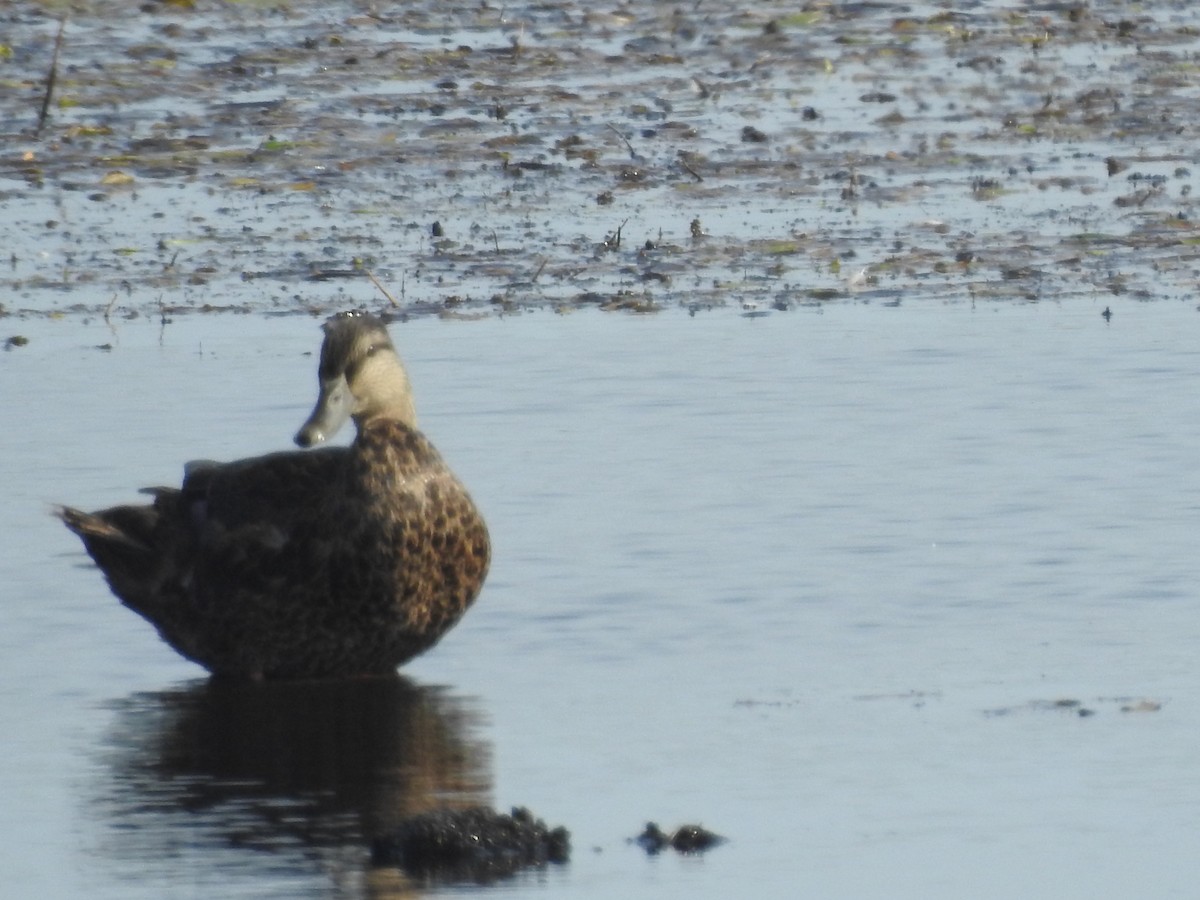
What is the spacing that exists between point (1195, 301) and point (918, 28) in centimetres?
891

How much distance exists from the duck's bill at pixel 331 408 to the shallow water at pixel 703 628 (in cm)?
68

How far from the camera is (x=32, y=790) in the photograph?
275 inches

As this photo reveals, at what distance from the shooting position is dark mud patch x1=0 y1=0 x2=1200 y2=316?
13.6 m

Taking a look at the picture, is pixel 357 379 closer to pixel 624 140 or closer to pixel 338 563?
pixel 338 563

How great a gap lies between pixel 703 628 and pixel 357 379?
116 centimetres

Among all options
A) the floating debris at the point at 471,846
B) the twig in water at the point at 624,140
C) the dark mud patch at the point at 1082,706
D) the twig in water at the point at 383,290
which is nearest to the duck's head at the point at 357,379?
the dark mud patch at the point at 1082,706

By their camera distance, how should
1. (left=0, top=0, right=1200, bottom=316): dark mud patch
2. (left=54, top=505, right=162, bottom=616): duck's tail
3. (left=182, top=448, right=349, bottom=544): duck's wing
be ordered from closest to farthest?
(left=182, top=448, right=349, bottom=544): duck's wing
(left=54, top=505, right=162, bottom=616): duck's tail
(left=0, top=0, right=1200, bottom=316): dark mud patch

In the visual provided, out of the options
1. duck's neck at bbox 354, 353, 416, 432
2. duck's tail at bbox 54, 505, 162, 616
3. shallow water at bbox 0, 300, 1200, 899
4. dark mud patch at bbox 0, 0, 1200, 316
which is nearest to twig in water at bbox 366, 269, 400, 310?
dark mud patch at bbox 0, 0, 1200, 316

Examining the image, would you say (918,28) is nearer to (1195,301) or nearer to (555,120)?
(555,120)

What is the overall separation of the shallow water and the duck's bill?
2.22 ft

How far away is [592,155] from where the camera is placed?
16.7 metres

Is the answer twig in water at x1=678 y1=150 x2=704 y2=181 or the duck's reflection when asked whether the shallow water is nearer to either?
the duck's reflection

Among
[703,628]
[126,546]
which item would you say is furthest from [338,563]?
[703,628]

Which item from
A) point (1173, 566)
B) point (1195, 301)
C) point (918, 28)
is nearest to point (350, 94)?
point (918, 28)
